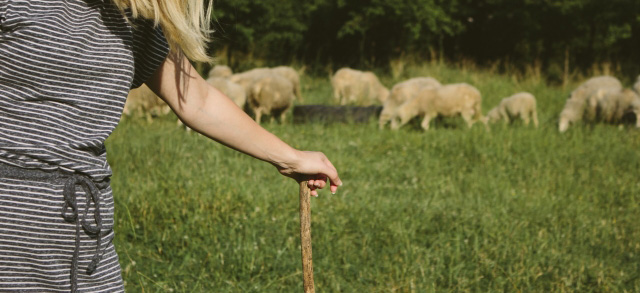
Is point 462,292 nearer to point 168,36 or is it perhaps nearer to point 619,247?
point 619,247

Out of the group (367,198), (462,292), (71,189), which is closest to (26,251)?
(71,189)

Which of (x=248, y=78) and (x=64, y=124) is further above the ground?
(x=248, y=78)

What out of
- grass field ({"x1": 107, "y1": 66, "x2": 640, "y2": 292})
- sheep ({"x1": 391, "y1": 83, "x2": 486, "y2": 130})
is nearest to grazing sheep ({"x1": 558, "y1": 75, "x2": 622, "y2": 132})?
sheep ({"x1": 391, "y1": 83, "x2": 486, "y2": 130})

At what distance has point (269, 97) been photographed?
1068 centimetres

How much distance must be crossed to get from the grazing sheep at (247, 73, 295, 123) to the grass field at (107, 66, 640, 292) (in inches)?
105

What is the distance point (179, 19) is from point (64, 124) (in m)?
0.37

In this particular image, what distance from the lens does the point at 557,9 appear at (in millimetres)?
20094

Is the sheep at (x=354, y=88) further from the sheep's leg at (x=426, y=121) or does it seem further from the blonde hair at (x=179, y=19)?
the blonde hair at (x=179, y=19)

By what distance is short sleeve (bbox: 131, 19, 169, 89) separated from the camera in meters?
1.61

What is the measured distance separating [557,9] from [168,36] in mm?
20163

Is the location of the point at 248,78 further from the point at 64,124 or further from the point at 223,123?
the point at 64,124

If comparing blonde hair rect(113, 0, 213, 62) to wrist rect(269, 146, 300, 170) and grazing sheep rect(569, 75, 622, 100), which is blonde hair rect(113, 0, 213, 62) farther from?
grazing sheep rect(569, 75, 622, 100)

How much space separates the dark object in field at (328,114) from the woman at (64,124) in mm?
8032

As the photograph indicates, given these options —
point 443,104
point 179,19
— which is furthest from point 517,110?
point 179,19
